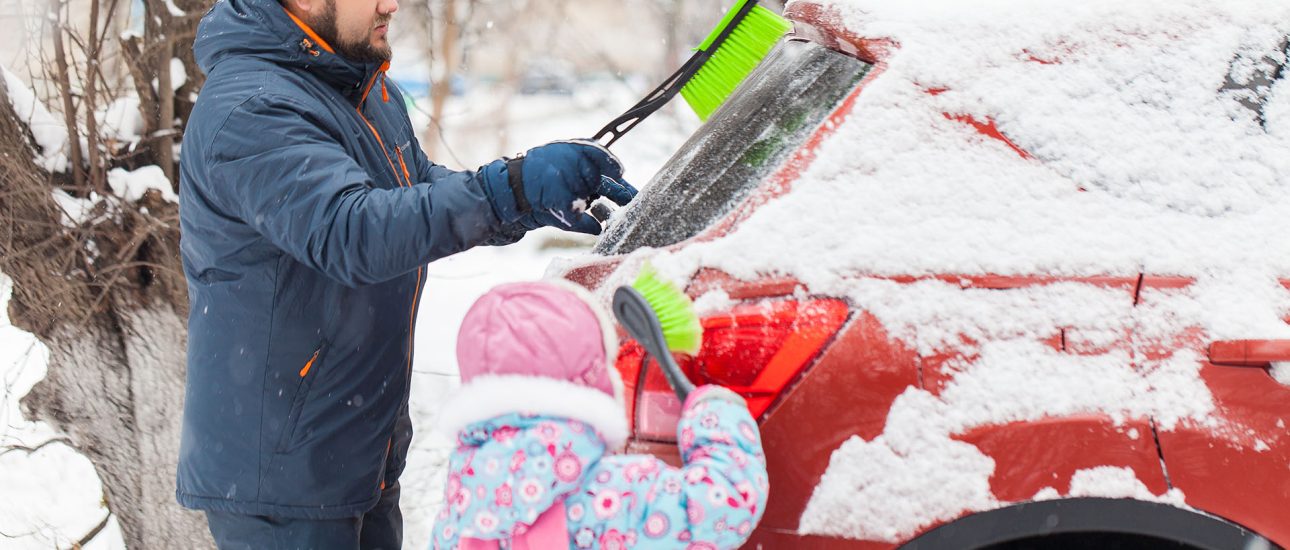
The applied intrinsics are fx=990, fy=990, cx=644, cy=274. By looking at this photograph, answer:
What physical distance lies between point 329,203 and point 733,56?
1141 millimetres

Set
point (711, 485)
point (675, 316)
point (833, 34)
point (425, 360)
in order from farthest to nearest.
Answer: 1. point (425, 360)
2. point (833, 34)
3. point (675, 316)
4. point (711, 485)

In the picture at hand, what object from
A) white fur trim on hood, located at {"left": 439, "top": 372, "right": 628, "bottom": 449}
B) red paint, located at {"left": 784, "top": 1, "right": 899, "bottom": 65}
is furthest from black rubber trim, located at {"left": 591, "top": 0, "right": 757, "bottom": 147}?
white fur trim on hood, located at {"left": 439, "top": 372, "right": 628, "bottom": 449}

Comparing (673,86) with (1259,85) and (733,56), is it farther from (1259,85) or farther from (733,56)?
(1259,85)

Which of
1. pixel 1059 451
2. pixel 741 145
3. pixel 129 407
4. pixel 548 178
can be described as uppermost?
pixel 548 178

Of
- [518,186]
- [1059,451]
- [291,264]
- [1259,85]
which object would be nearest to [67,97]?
[291,264]

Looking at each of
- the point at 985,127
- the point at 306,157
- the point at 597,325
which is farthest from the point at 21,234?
the point at 985,127

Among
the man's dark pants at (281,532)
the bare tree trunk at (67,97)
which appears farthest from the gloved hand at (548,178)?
the bare tree trunk at (67,97)

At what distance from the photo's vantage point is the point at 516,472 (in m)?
1.54

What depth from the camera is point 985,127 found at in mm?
1785

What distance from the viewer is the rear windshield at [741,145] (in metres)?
1.91

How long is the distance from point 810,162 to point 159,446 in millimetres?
2711

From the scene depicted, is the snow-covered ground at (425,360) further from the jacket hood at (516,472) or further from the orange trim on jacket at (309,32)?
the jacket hood at (516,472)

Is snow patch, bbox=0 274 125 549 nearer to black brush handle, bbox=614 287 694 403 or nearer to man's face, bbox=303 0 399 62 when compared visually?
man's face, bbox=303 0 399 62

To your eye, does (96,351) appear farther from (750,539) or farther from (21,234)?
(750,539)
